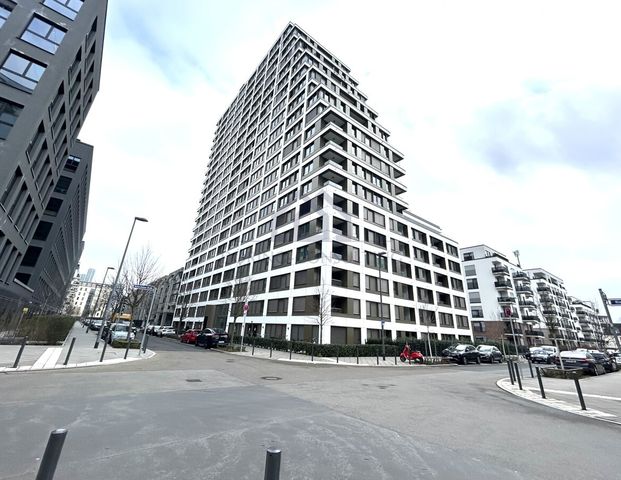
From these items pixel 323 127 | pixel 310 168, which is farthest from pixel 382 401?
pixel 323 127

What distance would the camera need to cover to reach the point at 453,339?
141ft

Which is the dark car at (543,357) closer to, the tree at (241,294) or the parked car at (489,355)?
the parked car at (489,355)

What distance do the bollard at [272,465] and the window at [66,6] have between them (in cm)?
3717

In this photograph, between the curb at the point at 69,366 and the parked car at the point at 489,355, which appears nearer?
the curb at the point at 69,366

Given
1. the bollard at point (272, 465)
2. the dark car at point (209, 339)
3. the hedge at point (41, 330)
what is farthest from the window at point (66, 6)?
the bollard at point (272, 465)

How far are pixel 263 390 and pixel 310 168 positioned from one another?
3171cm

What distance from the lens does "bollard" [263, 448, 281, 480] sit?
6.98 feet

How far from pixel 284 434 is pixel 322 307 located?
22753 mm

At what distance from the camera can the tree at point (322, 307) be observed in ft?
90.7

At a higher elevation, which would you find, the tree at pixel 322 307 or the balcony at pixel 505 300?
the balcony at pixel 505 300

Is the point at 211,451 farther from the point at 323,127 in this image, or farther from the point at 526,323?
the point at 526,323

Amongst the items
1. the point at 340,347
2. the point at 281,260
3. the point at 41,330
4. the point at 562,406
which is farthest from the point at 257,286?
the point at 562,406

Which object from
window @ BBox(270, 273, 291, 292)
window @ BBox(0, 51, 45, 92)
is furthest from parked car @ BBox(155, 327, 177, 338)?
window @ BBox(0, 51, 45, 92)

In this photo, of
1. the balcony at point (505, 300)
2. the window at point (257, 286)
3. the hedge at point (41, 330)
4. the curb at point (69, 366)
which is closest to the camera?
the curb at point (69, 366)
